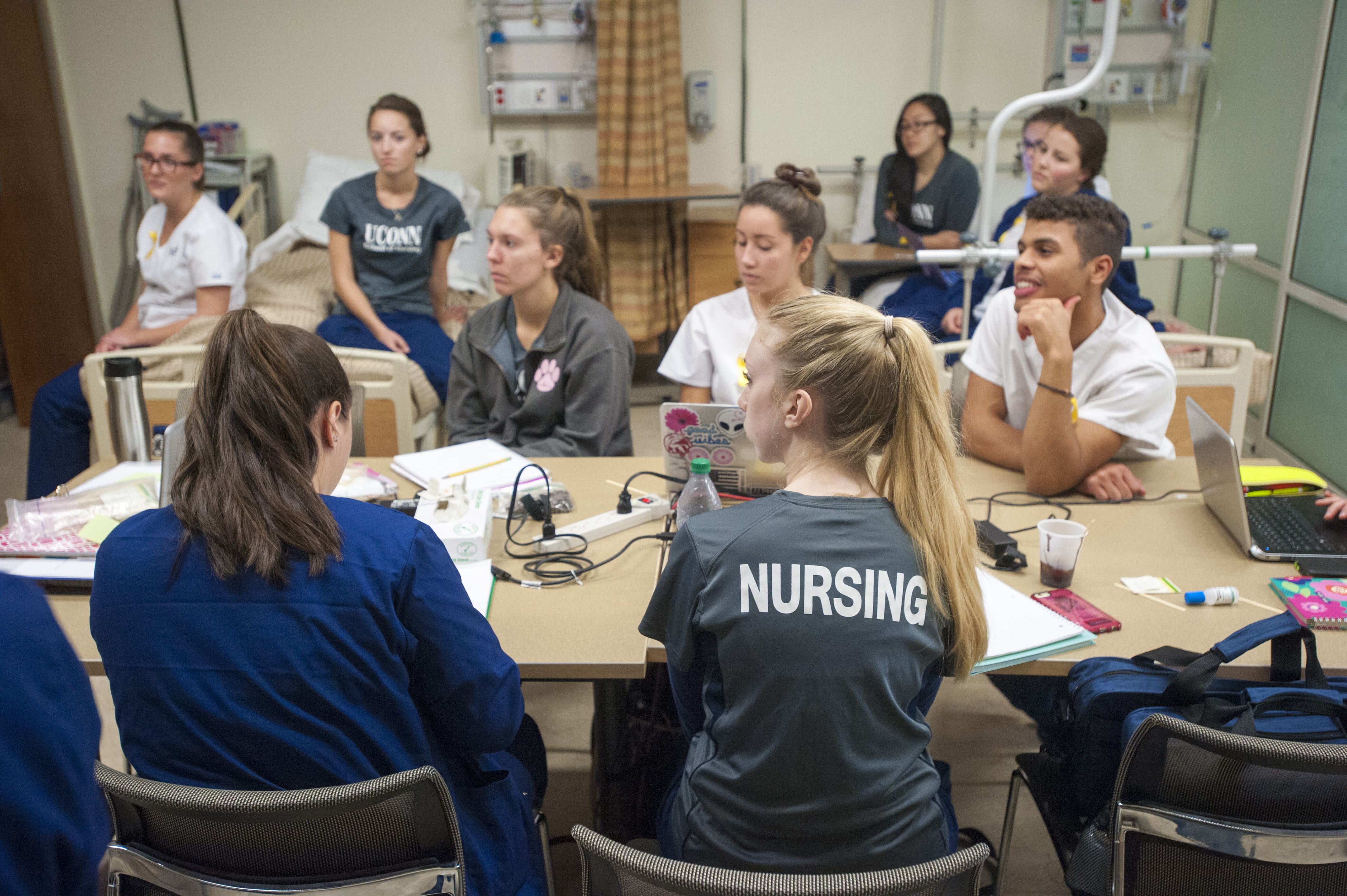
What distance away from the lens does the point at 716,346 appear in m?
2.65

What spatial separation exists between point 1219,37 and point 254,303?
4.51 m

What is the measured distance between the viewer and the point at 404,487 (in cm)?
210

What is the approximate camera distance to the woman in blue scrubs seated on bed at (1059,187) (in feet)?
11.1

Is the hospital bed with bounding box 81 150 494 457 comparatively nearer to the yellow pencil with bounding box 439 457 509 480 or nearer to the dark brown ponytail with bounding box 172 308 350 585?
the yellow pencil with bounding box 439 457 509 480

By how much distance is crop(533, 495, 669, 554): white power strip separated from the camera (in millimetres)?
1831

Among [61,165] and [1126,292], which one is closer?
[1126,292]

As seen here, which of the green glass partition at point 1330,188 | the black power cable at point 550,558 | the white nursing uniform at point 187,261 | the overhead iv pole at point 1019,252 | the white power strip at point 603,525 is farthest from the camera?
the green glass partition at point 1330,188

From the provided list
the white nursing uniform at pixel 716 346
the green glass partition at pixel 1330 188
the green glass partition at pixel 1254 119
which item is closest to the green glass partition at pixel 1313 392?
the green glass partition at pixel 1330 188

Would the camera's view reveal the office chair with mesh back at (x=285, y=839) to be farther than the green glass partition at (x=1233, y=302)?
No

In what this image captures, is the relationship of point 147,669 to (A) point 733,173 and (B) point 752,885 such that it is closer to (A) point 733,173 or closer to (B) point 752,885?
(B) point 752,885

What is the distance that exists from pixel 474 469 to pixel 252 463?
101 cm

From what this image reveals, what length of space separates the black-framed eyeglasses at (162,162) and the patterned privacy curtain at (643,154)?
6.28 ft

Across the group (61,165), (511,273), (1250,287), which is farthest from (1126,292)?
(61,165)

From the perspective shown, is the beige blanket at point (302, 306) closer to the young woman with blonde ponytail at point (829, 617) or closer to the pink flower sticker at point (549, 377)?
the pink flower sticker at point (549, 377)
